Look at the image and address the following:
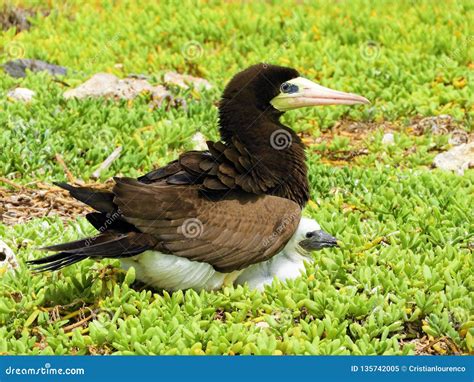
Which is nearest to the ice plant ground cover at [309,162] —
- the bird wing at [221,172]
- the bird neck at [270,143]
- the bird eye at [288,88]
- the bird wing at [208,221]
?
the bird wing at [208,221]

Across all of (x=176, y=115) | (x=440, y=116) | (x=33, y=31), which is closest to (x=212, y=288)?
(x=176, y=115)

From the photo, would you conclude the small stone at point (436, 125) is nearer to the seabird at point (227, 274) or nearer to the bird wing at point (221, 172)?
the seabird at point (227, 274)

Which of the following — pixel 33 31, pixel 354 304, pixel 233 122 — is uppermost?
pixel 233 122

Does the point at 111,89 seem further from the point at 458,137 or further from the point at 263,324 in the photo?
the point at 263,324

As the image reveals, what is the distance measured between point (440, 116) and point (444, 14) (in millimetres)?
3151

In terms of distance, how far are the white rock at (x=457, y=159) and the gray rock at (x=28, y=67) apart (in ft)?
15.5

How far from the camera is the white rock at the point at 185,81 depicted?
35.9 feet

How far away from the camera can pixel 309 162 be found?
8914 millimetres

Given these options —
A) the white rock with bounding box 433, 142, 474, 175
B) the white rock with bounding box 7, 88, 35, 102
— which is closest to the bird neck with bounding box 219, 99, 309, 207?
the white rock with bounding box 433, 142, 474, 175

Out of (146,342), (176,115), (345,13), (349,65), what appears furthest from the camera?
(345,13)

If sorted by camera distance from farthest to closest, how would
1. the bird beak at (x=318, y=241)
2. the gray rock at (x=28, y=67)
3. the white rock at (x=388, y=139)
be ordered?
the gray rock at (x=28, y=67) → the white rock at (x=388, y=139) → the bird beak at (x=318, y=241)

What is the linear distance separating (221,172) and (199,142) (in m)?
3.34

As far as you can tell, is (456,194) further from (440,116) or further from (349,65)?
(349,65)

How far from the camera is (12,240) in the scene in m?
7.11
